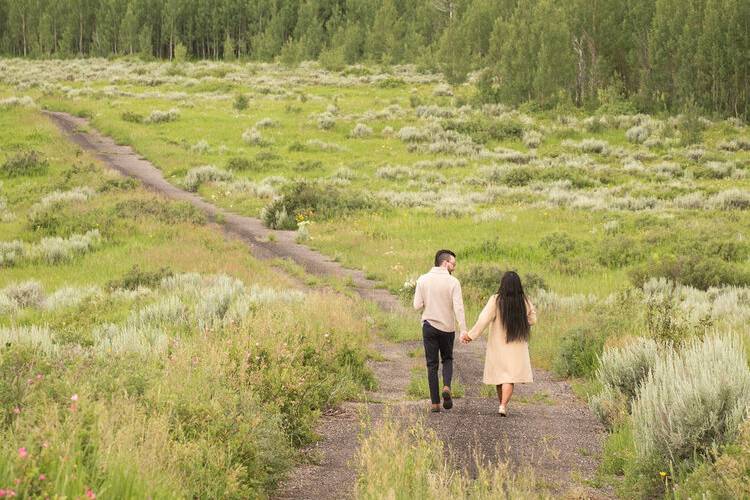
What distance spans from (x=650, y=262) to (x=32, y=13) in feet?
392

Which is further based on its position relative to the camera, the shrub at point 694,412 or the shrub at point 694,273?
the shrub at point 694,273

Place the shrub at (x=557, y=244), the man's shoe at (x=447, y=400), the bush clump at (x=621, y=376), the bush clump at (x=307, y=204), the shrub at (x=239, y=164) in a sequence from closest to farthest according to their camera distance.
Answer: the bush clump at (x=621, y=376)
the man's shoe at (x=447, y=400)
the shrub at (x=557, y=244)
the bush clump at (x=307, y=204)
the shrub at (x=239, y=164)

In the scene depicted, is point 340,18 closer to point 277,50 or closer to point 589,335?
point 277,50

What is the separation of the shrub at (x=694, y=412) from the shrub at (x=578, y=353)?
3.99 m

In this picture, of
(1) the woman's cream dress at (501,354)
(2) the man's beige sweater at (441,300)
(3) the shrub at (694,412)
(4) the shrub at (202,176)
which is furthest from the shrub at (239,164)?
(3) the shrub at (694,412)

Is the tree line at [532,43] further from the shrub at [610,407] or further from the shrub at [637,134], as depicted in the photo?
the shrub at [610,407]

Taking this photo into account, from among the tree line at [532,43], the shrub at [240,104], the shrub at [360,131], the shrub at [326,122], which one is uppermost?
the tree line at [532,43]

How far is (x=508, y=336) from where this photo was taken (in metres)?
9.62

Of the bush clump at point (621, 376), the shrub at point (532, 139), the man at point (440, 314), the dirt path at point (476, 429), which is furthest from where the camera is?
the shrub at point (532, 139)

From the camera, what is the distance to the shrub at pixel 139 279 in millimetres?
15782

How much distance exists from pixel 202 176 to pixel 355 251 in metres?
12.4

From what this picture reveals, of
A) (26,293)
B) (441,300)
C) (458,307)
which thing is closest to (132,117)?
(26,293)

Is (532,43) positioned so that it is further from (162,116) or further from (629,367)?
(629,367)

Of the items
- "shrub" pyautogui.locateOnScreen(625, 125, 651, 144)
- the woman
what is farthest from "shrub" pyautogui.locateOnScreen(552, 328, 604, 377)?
"shrub" pyautogui.locateOnScreen(625, 125, 651, 144)
